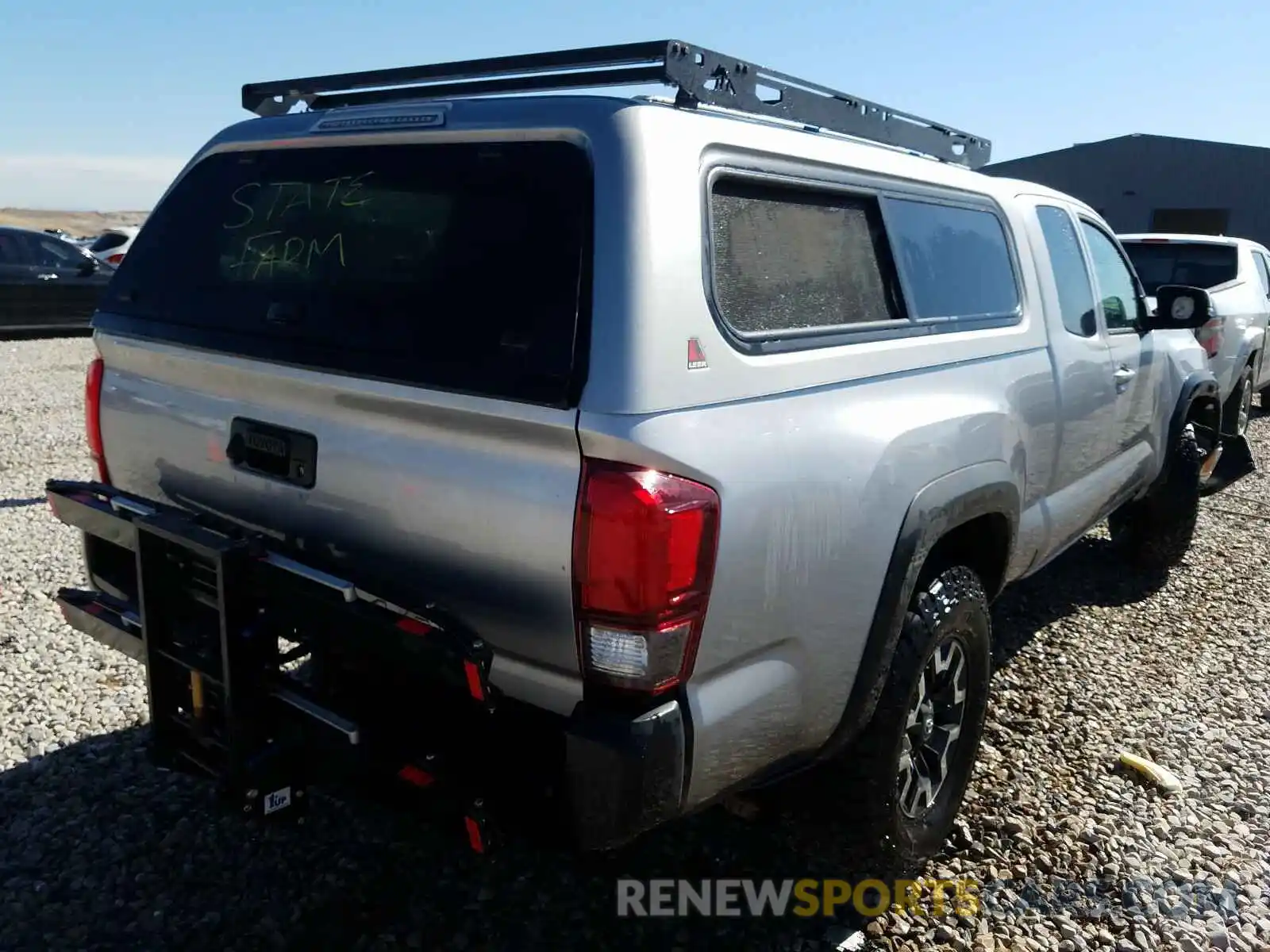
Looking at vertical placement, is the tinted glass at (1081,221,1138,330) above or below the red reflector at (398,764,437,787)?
above

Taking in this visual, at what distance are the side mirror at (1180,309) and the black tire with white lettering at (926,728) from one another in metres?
2.31

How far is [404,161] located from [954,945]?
2.39m

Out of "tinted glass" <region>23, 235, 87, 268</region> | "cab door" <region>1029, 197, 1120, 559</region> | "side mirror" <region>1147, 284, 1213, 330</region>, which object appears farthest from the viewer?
"tinted glass" <region>23, 235, 87, 268</region>

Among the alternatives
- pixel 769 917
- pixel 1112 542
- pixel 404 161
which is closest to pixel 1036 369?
pixel 769 917

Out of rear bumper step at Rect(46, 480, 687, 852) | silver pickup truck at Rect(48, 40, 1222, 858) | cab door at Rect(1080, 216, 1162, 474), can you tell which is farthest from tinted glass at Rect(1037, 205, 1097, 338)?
rear bumper step at Rect(46, 480, 687, 852)

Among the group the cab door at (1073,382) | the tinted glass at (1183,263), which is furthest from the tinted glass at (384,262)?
the tinted glass at (1183,263)

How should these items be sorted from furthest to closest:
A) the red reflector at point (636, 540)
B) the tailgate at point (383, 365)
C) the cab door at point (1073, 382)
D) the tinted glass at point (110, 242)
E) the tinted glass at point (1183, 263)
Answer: the tinted glass at point (110, 242) → the tinted glass at point (1183, 263) → the cab door at point (1073, 382) → the tailgate at point (383, 365) → the red reflector at point (636, 540)

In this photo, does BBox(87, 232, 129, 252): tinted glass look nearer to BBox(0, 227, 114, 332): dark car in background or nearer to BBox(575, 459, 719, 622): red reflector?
BBox(0, 227, 114, 332): dark car in background

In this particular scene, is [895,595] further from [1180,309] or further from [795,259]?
[1180,309]

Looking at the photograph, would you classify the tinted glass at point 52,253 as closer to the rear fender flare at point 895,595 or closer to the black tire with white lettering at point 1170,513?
the black tire with white lettering at point 1170,513

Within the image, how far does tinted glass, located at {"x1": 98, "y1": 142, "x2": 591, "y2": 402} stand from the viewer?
201 cm

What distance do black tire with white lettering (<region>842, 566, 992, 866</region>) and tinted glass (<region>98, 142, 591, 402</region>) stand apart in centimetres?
126

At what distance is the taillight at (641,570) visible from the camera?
6.06 ft

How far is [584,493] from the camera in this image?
188cm
